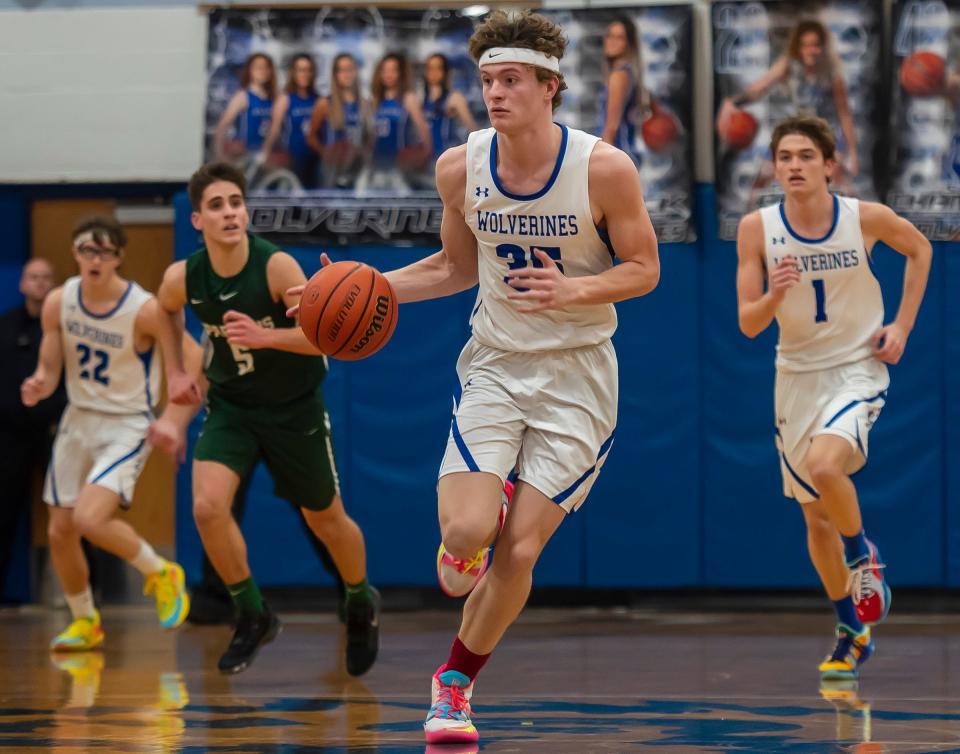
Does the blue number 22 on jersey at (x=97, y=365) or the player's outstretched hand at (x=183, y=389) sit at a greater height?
the blue number 22 on jersey at (x=97, y=365)

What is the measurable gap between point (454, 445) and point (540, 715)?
44.0 inches

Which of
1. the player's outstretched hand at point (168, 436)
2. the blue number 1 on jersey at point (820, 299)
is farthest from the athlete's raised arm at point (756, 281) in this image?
the player's outstretched hand at point (168, 436)

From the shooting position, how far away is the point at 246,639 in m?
6.09

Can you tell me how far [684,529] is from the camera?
9203mm

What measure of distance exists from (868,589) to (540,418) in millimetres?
2006

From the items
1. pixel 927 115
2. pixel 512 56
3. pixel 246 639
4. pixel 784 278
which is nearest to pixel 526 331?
pixel 512 56

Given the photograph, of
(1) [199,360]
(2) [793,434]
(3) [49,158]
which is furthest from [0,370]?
(2) [793,434]

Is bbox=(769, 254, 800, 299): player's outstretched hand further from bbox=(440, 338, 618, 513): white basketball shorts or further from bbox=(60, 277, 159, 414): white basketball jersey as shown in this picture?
bbox=(60, 277, 159, 414): white basketball jersey

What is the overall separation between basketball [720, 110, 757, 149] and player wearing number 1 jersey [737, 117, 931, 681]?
9.11ft

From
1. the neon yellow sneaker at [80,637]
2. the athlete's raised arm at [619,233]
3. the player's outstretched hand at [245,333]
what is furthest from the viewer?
the neon yellow sneaker at [80,637]

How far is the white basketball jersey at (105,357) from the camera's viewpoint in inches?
297

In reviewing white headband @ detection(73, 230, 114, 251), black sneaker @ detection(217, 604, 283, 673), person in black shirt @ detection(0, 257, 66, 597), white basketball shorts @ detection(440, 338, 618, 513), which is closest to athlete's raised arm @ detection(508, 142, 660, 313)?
white basketball shorts @ detection(440, 338, 618, 513)

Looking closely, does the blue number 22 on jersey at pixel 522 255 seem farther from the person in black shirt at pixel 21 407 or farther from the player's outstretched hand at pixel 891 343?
the person in black shirt at pixel 21 407

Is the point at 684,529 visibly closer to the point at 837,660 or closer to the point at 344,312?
the point at 837,660
